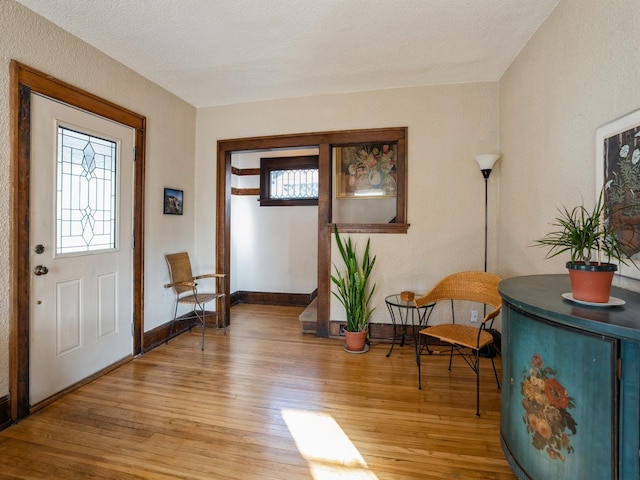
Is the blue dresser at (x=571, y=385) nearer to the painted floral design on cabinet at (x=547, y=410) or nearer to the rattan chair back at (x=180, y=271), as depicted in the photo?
the painted floral design on cabinet at (x=547, y=410)

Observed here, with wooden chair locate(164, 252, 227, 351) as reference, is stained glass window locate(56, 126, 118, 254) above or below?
above

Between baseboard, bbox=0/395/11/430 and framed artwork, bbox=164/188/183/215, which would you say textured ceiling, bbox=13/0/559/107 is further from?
baseboard, bbox=0/395/11/430

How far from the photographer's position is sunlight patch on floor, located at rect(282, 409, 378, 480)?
1573 millimetres

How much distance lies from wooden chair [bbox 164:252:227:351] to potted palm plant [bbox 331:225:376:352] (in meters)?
1.42

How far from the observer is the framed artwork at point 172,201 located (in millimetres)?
3363

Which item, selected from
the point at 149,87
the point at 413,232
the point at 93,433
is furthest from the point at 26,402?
the point at 413,232

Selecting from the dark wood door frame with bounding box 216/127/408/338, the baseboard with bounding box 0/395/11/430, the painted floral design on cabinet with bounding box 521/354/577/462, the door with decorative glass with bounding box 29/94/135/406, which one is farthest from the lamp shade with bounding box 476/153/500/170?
the baseboard with bounding box 0/395/11/430

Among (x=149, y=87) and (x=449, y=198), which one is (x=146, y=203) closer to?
(x=149, y=87)

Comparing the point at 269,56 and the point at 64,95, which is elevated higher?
the point at 269,56

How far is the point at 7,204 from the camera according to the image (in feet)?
6.50

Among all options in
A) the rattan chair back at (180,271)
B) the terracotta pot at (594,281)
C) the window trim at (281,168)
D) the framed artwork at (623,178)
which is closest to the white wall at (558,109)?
the framed artwork at (623,178)

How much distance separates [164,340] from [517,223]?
3.70 m

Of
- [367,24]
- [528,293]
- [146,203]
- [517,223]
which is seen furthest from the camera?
[146,203]

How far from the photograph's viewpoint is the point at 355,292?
313cm
